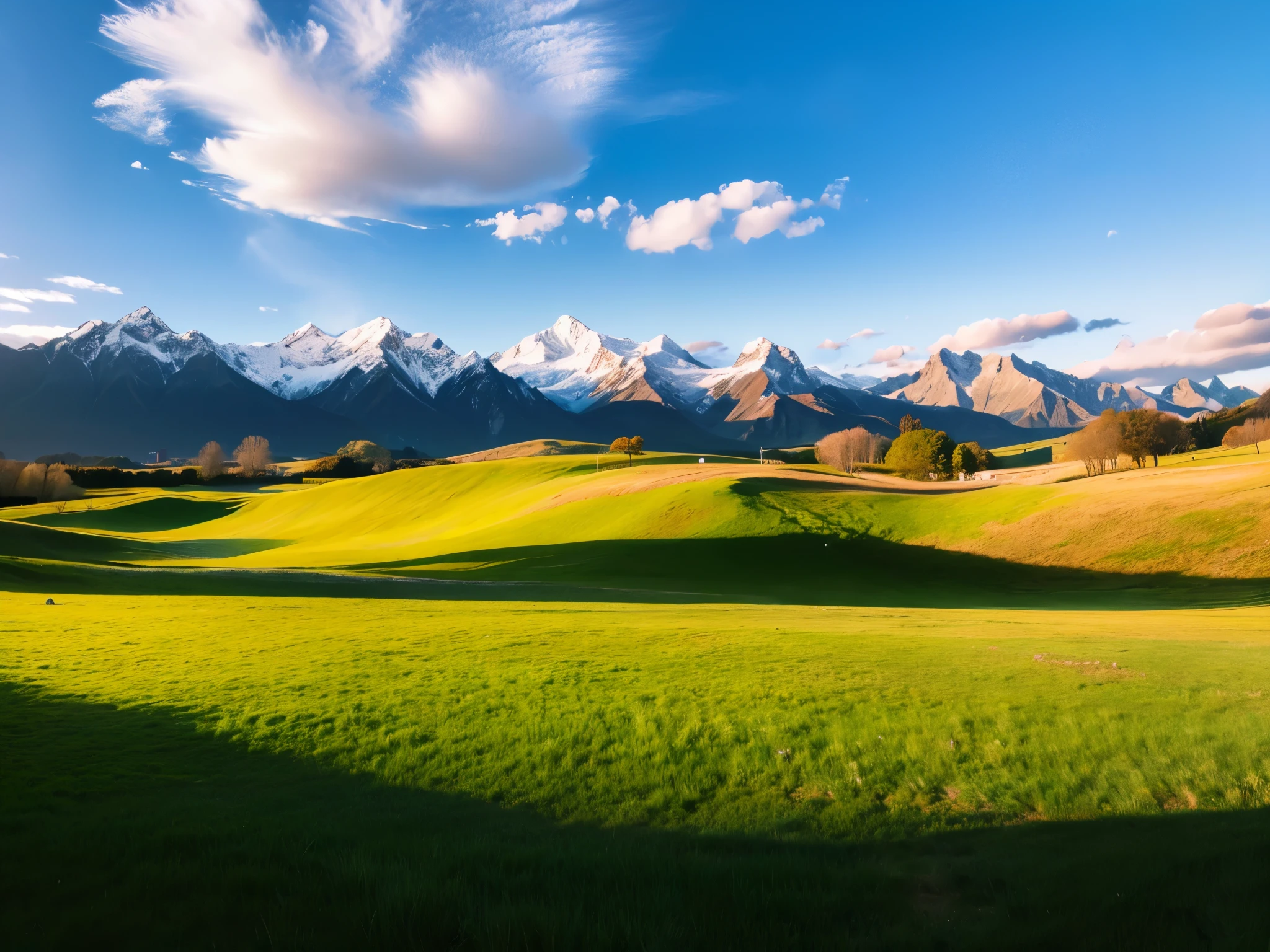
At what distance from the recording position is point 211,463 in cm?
17800

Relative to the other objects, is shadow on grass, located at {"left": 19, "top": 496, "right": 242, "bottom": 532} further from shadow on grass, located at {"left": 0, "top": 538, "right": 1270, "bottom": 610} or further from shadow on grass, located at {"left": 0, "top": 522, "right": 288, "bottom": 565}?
shadow on grass, located at {"left": 0, "top": 538, "right": 1270, "bottom": 610}

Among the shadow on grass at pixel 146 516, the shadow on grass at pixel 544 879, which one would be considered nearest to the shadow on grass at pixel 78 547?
the shadow on grass at pixel 146 516

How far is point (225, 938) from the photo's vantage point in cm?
471

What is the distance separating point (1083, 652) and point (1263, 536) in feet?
121

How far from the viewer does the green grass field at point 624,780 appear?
4.91 meters

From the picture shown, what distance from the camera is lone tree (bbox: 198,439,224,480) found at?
564 feet

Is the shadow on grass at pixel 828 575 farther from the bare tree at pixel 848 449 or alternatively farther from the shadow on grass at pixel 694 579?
the bare tree at pixel 848 449

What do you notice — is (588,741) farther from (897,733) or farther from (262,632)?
(262,632)

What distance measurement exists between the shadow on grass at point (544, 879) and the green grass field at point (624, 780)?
34mm

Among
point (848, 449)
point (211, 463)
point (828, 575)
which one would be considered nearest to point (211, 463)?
point (211, 463)

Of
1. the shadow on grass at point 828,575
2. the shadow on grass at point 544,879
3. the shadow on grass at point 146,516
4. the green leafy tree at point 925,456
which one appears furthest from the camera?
the green leafy tree at point 925,456

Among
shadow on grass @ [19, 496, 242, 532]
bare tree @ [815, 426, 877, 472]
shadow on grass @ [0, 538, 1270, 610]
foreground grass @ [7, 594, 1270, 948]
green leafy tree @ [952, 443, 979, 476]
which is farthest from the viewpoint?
bare tree @ [815, 426, 877, 472]

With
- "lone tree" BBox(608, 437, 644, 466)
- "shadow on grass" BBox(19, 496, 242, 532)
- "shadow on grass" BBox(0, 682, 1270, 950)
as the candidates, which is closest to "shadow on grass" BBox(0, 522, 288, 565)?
"shadow on grass" BBox(19, 496, 242, 532)

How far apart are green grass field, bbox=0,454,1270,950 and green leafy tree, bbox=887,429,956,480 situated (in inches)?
3655
